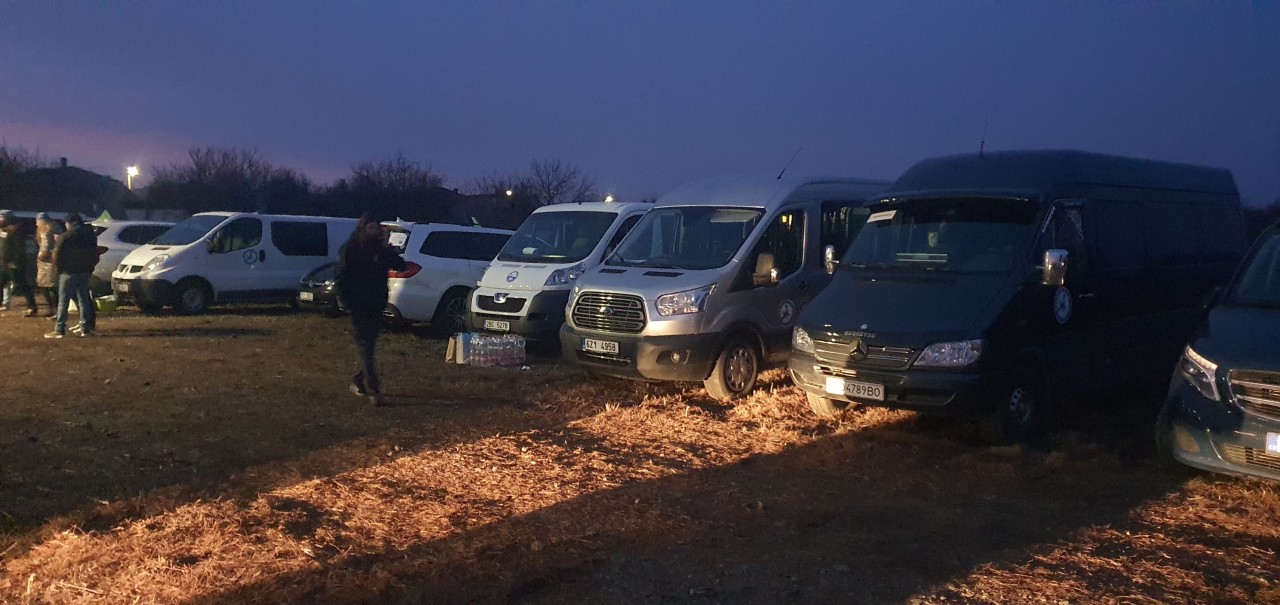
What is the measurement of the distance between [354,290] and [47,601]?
4.61m

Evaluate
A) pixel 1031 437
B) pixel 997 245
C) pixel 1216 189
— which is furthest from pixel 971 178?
pixel 1216 189

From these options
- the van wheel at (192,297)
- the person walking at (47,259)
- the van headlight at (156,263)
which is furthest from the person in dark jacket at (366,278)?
the van wheel at (192,297)

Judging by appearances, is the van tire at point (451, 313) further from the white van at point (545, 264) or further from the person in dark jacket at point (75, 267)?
the person in dark jacket at point (75, 267)

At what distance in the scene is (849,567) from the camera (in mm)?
5227

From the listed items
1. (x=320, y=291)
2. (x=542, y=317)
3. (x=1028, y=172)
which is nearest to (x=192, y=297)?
(x=320, y=291)

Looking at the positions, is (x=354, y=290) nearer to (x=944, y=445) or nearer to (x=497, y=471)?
(x=497, y=471)

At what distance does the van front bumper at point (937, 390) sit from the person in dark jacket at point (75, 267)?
10.5m

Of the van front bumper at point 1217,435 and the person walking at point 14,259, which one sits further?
the person walking at point 14,259

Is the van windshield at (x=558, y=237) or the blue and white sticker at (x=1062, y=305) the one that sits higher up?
the van windshield at (x=558, y=237)

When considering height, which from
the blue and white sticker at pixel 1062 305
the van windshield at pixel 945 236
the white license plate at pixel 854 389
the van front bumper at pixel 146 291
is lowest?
the white license plate at pixel 854 389

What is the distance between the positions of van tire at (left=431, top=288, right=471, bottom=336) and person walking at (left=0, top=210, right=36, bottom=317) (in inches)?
270

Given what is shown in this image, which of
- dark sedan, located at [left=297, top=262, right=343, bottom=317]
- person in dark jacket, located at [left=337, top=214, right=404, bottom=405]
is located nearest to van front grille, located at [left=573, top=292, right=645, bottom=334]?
person in dark jacket, located at [left=337, top=214, right=404, bottom=405]

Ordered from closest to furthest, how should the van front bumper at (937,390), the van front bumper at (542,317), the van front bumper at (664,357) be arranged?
the van front bumper at (937,390) → the van front bumper at (664,357) → the van front bumper at (542,317)

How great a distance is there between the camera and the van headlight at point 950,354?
7.39 meters
